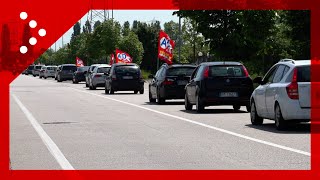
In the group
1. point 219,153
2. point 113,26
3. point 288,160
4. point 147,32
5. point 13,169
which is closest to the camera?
point 13,169

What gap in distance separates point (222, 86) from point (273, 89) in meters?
7.43

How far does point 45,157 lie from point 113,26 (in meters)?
93.7

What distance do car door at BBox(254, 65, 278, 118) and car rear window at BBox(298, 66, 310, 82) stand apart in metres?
1.41

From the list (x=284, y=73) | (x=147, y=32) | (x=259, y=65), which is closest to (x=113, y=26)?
(x=147, y=32)

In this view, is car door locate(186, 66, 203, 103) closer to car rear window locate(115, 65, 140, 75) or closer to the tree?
car rear window locate(115, 65, 140, 75)

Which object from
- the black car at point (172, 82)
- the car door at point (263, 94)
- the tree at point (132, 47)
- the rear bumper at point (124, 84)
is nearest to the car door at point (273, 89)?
the car door at point (263, 94)

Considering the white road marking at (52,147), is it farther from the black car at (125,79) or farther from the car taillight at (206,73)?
the black car at (125,79)

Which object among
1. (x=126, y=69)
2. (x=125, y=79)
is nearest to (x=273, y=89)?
(x=125, y=79)

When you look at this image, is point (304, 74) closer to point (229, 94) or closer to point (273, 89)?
point (273, 89)

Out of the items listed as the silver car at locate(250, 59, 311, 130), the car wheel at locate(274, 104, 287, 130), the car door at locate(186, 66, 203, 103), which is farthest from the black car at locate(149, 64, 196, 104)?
the car wheel at locate(274, 104, 287, 130)

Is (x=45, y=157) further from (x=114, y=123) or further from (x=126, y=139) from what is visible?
(x=114, y=123)

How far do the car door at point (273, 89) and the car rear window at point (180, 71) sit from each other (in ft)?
44.3

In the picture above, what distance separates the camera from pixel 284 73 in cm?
1944

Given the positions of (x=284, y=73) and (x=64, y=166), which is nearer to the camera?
(x=64, y=166)
